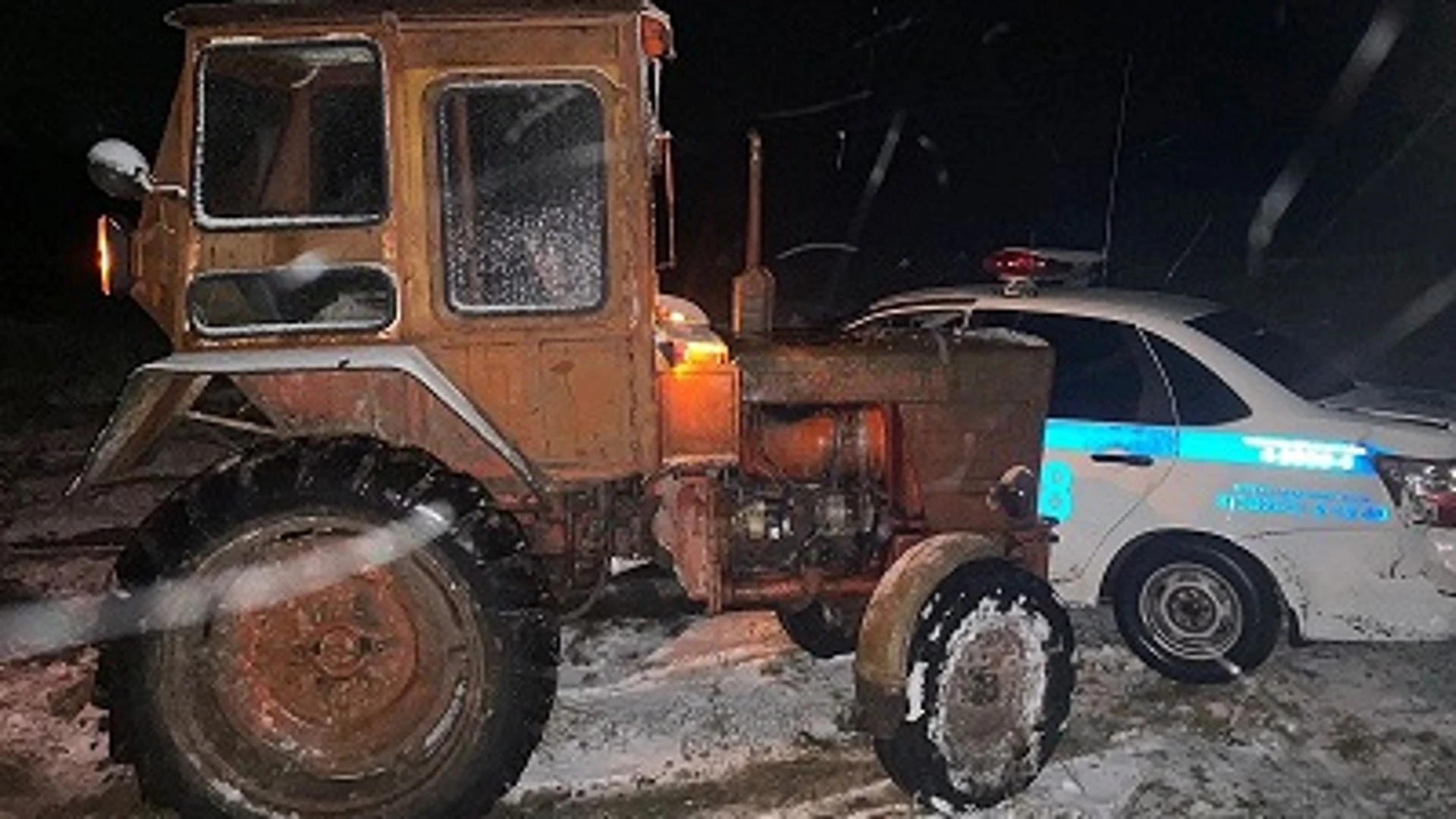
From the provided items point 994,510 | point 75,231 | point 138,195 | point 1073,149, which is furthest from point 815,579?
point 1073,149

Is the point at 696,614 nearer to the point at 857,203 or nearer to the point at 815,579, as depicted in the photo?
the point at 815,579

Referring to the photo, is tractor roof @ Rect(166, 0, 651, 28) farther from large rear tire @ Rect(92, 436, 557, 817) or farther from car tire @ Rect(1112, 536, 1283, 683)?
car tire @ Rect(1112, 536, 1283, 683)

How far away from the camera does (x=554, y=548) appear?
455 cm

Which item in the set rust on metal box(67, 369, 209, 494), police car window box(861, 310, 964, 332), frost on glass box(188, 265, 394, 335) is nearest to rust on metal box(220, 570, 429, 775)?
rust on metal box(67, 369, 209, 494)

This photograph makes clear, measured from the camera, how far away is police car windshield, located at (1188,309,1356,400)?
6.16 metres

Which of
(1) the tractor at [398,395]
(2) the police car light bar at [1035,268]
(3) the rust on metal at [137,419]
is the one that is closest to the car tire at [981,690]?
(1) the tractor at [398,395]

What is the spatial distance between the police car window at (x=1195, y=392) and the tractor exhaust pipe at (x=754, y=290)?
2244mm

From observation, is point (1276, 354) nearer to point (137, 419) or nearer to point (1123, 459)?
point (1123, 459)

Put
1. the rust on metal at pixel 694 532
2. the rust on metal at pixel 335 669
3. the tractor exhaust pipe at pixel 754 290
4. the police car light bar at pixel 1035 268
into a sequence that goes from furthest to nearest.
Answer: the police car light bar at pixel 1035 268, the rust on metal at pixel 694 532, the tractor exhaust pipe at pixel 754 290, the rust on metal at pixel 335 669

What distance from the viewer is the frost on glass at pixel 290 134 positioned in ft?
13.1

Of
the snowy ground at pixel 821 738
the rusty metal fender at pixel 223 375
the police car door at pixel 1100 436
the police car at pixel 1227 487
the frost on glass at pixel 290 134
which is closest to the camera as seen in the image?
the rusty metal fender at pixel 223 375

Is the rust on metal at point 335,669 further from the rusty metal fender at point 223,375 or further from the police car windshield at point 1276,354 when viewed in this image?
the police car windshield at point 1276,354

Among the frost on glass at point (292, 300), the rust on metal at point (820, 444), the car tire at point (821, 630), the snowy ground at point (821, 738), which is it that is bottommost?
the snowy ground at point (821, 738)

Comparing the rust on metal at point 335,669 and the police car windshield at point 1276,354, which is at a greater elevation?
the police car windshield at point 1276,354
